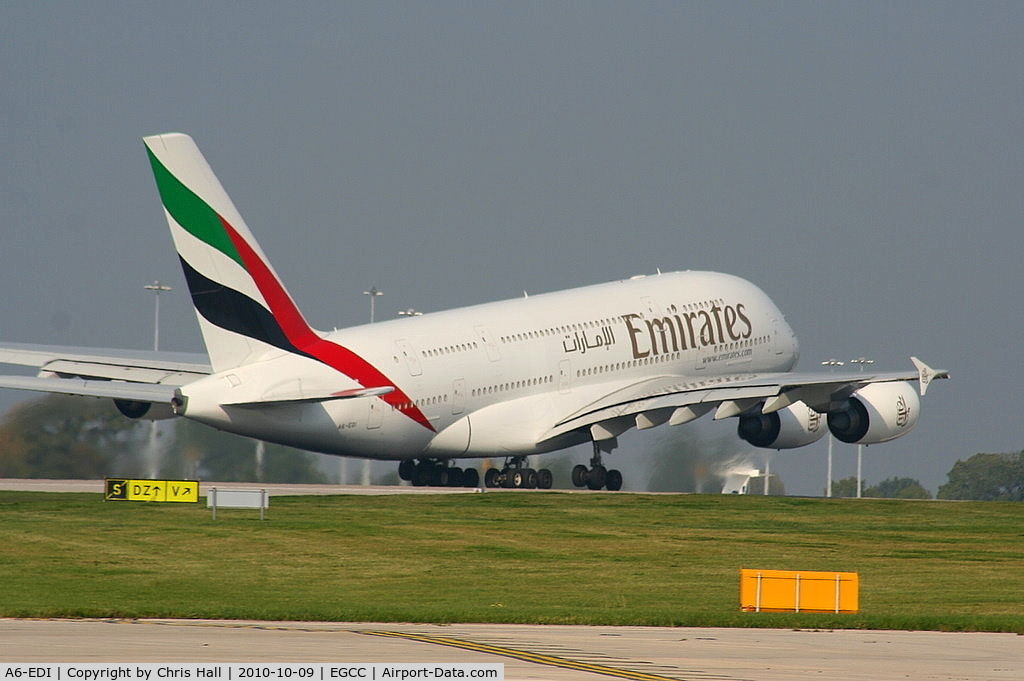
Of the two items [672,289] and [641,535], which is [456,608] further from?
[672,289]

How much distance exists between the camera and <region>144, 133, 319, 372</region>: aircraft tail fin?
4597 cm

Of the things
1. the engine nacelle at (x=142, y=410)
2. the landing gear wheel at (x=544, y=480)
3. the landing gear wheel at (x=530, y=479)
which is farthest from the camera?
the landing gear wheel at (x=544, y=480)

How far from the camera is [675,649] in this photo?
23.9 m

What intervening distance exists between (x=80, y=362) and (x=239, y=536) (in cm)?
1539

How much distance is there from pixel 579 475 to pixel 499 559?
22303mm

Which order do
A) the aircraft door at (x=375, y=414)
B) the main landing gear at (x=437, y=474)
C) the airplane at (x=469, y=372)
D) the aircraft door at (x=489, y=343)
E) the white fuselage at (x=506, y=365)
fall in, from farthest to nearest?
the main landing gear at (x=437, y=474) → the aircraft door at (x=489, y=343) → the aircraft door at (x=375, y=414) → the white fuselage at (x=506, y=365) → the airplane at (x=469, y=372)

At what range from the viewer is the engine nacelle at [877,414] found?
191ft

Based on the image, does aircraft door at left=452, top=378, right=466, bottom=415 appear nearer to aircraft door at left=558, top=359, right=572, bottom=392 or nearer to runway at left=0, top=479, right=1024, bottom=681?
aircraft door at left=558, top=359, right=572, bottom=392

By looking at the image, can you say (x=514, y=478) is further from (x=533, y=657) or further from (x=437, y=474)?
(x=533, y=657)

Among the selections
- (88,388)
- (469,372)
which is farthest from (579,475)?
(88,388)

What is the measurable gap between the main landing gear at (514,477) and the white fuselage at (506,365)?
1690 millimetres

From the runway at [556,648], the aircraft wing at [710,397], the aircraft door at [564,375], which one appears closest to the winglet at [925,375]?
the aircraft wing at [710,397]

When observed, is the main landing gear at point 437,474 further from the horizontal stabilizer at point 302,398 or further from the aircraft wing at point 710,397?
the horizontal stabilizer at point 302,398

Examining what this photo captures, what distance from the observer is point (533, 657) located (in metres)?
22.5
